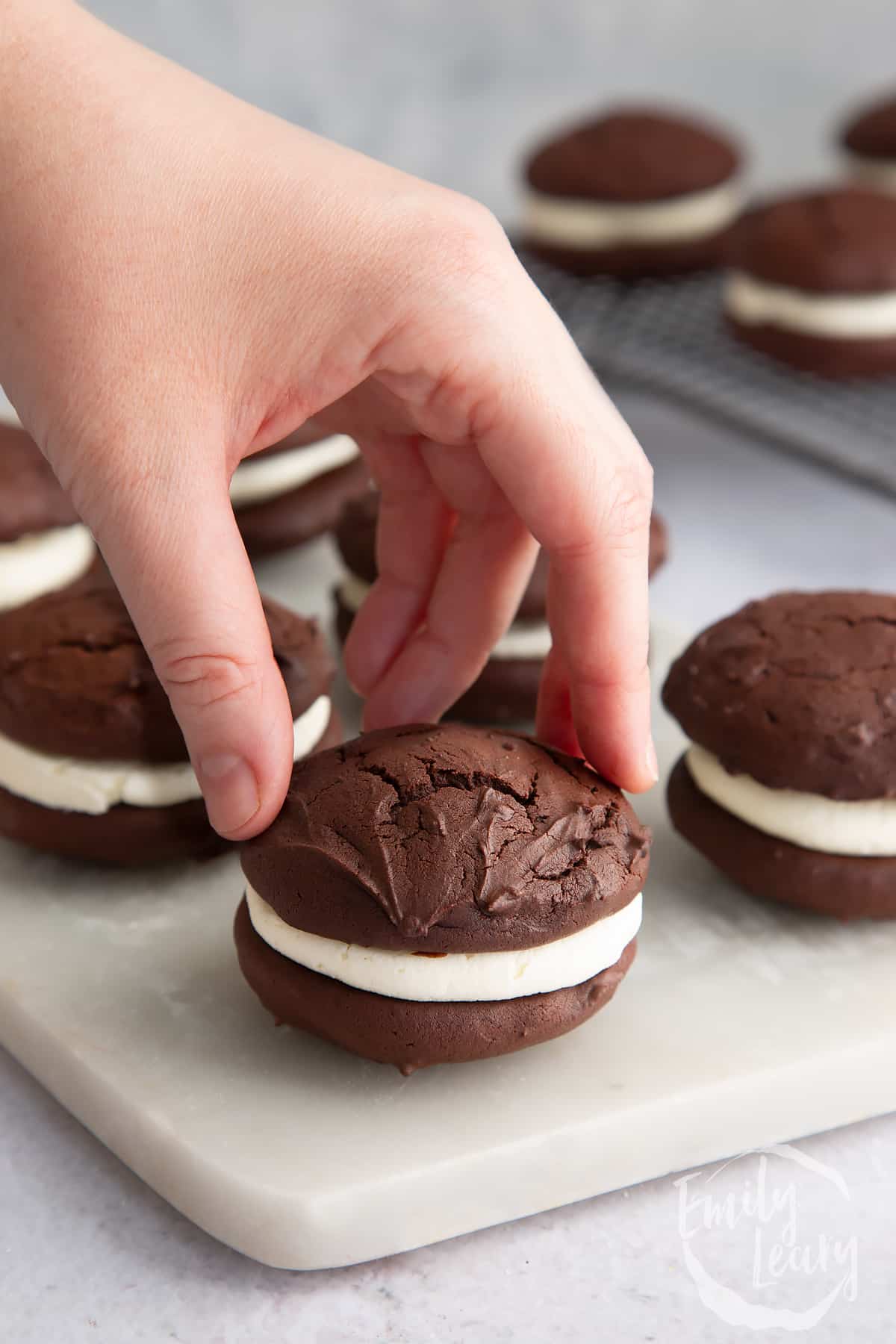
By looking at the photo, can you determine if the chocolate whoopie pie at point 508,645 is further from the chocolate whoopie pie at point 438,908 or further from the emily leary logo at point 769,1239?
the emily leary logo at point 769,1239

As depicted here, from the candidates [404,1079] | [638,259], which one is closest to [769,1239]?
[404,1079]

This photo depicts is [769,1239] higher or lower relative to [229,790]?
lower

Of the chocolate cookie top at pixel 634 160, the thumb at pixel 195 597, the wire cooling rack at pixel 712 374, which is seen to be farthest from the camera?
the chocolate cookie top at pixel 634 160

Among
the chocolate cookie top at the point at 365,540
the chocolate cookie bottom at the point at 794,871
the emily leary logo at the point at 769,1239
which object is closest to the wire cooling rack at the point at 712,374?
the chocolate cookie top at the point at 365,540

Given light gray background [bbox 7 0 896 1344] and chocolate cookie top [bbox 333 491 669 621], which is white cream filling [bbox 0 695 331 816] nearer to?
light gray background [bbox 7 0 896 1344]

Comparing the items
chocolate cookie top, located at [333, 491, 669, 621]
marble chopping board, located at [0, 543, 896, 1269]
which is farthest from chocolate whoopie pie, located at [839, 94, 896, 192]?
marble chopping board, located at [0, 543, 896, 1269]

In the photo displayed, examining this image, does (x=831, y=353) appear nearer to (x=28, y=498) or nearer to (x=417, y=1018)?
(x=28, y=498)

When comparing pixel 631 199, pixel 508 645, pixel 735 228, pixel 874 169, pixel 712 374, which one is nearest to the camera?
pixel 508 645
